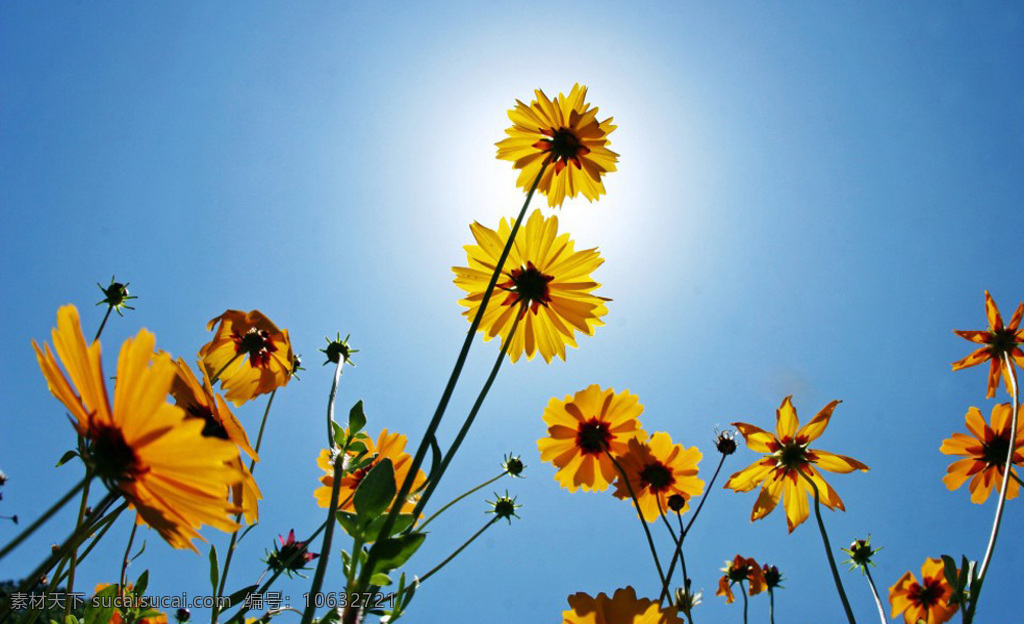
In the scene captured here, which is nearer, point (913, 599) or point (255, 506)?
point (255, 506)

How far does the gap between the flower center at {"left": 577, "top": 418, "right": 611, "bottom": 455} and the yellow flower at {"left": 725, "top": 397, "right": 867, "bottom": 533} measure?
1.61 ft

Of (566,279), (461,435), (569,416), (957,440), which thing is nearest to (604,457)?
(569,416)

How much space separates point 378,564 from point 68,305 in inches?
17.0

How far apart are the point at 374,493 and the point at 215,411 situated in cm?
41

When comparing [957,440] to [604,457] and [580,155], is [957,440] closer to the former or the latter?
[604,457]

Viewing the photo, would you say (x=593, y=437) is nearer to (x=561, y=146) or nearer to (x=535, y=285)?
(x=535, y=285)

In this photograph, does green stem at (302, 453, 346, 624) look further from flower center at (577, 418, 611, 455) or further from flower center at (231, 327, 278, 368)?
flower center at (577, 418, 611, 455)

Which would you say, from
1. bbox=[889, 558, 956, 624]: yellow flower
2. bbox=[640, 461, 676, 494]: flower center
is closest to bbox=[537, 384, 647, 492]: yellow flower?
bbox=[640, 461, 676, 494]: flower center

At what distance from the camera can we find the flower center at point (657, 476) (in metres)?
2.15

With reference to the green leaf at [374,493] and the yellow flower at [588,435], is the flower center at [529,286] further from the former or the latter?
the green leaf at [374,493]

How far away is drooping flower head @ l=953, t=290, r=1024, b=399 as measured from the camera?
6.46 feet

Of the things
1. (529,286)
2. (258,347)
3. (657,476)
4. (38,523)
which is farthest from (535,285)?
(38,523)

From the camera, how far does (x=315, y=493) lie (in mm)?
1821

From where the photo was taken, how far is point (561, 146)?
1.73 m
